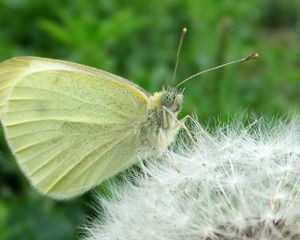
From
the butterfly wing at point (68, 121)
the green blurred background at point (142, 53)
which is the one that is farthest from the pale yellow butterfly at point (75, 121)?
the green blurred background at point (142, 53)

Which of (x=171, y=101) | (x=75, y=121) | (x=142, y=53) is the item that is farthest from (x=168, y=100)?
(x=142, y=53)

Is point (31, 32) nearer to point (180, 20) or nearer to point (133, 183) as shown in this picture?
point (180, 20)

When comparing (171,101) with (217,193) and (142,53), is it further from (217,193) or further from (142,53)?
(142,53)

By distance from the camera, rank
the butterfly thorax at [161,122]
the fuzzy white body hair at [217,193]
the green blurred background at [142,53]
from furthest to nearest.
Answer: the green blurred background at [142,53] < the butterfly thorax at [161,122] < the fuzzy white body hair at [217,193]

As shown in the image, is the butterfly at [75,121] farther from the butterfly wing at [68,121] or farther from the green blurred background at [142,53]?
the green blurred background at [142,53]

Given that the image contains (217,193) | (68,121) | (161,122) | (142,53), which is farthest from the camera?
(142,53)

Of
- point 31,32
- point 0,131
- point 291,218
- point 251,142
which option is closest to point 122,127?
point 251,142

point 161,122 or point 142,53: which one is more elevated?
point 161,122
